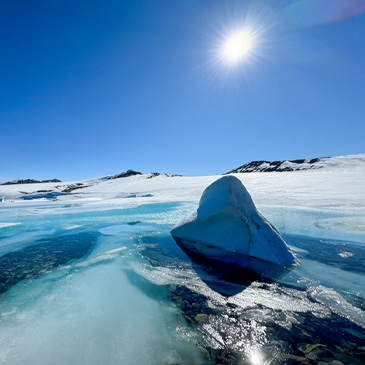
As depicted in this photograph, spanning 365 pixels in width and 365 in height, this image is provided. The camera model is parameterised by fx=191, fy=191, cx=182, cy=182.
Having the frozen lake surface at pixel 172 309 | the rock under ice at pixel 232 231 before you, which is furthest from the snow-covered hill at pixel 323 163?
the frozen lake surface at pixel 172 309

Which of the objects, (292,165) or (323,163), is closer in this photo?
(323,163)

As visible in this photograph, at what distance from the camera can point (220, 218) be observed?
17.5ft

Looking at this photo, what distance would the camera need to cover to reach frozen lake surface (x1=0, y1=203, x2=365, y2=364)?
200 cm

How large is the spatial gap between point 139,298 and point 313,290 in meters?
2.78

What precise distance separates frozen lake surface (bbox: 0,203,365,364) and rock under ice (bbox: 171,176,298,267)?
0.61 m

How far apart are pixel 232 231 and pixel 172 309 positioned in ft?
8.88

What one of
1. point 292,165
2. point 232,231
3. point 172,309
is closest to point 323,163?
point 292,165

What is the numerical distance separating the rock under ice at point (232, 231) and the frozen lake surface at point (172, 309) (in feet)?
1.99

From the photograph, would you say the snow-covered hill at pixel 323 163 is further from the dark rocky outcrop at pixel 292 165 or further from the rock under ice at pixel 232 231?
the rock under ice at pixel 232 231

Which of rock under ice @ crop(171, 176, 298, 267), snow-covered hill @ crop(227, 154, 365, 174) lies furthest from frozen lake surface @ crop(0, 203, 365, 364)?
snow-covered hill @ crop(227, 154, 365, 174)

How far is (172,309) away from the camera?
107 inches

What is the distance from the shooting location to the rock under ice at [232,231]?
429 centimetres

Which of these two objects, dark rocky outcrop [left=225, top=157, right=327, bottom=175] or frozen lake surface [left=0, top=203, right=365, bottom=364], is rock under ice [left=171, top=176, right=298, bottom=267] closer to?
frozen lake surface [left=0, top=203, right=365, bottom=364]

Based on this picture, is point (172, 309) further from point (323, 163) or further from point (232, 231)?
point (323, 163)
